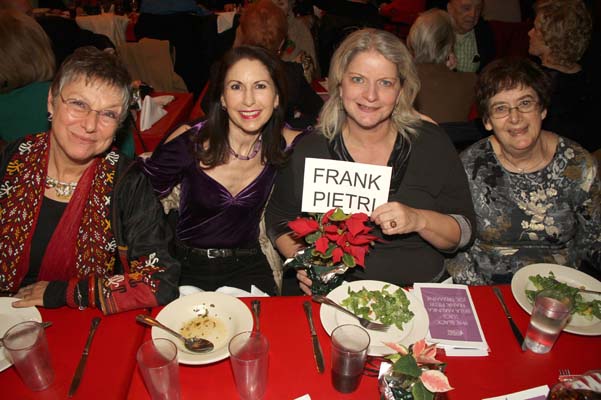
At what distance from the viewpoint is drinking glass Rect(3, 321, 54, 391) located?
4.78ft

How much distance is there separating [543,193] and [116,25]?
23.0ft

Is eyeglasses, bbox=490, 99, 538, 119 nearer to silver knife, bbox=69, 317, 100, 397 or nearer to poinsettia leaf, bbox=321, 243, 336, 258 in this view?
poinsettia leaf, bbox=321, 243, 336, 258

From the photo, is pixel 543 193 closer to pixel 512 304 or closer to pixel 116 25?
pixel 512 304

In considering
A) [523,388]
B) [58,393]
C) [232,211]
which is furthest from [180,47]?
[523,388]

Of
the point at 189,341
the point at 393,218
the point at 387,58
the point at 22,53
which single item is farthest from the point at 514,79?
the point at 22,53

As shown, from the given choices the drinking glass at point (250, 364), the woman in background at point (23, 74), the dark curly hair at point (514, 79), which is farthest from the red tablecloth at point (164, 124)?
the dark curly hair at point (514, 79)

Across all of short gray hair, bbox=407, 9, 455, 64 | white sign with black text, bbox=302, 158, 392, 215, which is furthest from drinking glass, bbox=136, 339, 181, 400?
short gray hair, bbox=407, 9, 455, 64

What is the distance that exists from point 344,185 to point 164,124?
256 cm

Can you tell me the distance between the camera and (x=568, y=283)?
2.06 metres

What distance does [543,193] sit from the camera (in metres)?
2.52

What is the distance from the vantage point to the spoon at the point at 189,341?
5.47 ft

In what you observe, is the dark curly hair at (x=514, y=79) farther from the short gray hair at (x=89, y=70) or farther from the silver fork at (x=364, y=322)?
the short gray hair at (x=89, y=70)

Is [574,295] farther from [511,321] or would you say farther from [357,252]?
[357,252]

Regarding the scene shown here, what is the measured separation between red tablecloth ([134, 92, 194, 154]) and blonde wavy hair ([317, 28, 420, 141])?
1792mm
